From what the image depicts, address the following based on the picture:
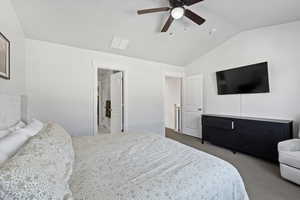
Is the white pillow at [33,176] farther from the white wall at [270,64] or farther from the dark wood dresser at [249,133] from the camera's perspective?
the white wall at [270,64]

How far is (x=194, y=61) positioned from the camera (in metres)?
4.75

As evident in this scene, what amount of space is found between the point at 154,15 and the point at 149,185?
107 inches

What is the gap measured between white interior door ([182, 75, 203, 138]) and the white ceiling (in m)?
1.36

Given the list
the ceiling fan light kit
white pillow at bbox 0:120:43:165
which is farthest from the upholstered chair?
white pillow at bbox 0:120:43:165

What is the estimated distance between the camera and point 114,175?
40.5 inches

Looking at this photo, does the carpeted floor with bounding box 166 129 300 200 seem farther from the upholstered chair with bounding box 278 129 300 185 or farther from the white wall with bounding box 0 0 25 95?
the white wall with bounding box 0 0 25 95

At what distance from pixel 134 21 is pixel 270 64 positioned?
2930mm

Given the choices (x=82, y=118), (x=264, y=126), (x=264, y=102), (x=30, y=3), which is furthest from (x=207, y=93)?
(x=30, y=3)

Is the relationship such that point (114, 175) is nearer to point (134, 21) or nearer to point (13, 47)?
point (13, 47)

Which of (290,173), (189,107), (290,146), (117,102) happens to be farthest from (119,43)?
(290,173)

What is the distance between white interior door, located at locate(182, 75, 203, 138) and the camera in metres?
4.54

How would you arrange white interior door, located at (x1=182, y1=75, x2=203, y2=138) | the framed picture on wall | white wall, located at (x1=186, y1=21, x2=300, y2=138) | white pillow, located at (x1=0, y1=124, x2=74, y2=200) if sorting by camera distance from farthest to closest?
white interior door, located at (x1=182, y1=75, x2=203, y2=138)
white wall, located at (x1=186, y1=21, x2=300, y2=138)
the framed picture on wall
white pillow, located at (x1=0, y1=124, x2=74, y2=200)

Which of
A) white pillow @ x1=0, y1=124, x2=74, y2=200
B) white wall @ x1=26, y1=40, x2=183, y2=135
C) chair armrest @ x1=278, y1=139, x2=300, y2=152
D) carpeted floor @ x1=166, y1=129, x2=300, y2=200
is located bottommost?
carpeted floor @ x1=166, y1=129, x2=300, y2=200

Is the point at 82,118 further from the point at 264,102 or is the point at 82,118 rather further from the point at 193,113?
the point at 264,102
